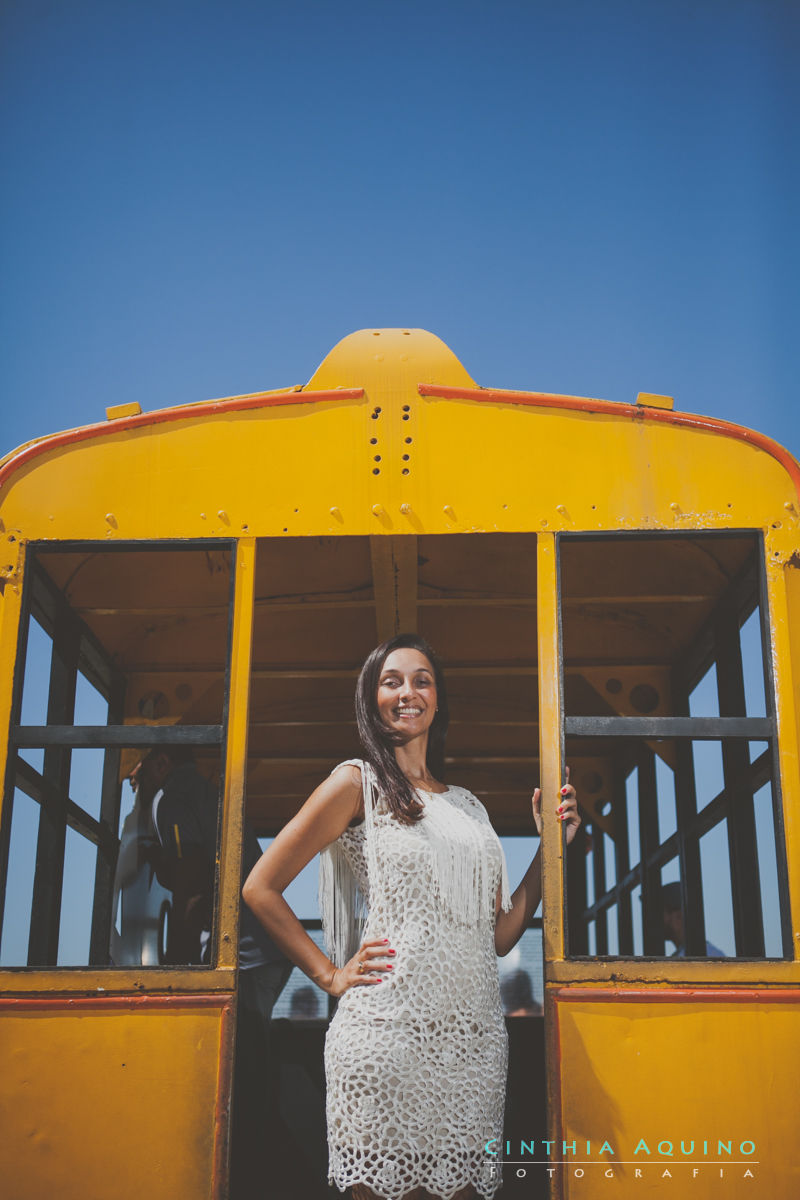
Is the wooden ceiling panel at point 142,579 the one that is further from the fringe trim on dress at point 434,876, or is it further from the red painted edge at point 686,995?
the red painted edge at point 686,995

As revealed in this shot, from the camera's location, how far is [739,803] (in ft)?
15.1

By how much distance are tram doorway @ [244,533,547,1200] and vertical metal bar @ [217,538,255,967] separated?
1.55ft

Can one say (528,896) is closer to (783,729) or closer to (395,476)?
(783,729)

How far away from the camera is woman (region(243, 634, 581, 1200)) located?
250cm

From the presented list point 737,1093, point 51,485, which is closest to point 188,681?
point 51,485

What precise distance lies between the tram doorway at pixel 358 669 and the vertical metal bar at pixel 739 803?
0.82 meters

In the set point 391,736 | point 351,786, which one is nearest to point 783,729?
point 391,736

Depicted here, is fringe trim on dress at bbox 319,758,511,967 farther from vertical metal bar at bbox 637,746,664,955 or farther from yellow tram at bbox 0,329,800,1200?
vertical metal bar at bbox 637,746,664,955

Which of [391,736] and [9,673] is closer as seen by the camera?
[391,736]

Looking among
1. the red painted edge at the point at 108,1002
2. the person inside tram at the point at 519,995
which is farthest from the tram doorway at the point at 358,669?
the person inside tram at the point at 519,995

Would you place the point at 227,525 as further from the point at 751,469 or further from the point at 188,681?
the point at 188,681

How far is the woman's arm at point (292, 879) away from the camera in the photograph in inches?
103

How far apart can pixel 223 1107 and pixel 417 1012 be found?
2.32 ft

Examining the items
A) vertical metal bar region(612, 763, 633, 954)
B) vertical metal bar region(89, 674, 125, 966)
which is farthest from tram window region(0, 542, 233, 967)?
vertical metal bar region(612, 763, 633, 954)
